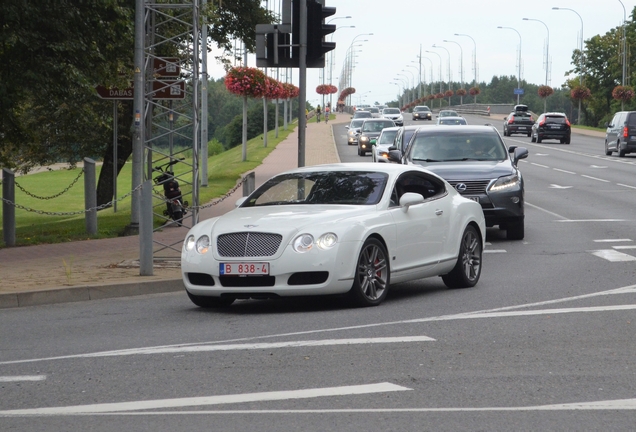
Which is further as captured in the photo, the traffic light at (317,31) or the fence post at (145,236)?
the traffic light at (317,31)

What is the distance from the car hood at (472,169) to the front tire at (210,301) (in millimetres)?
7234

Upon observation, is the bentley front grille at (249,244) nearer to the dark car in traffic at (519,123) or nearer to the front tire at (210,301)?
the front tire at (210,301)

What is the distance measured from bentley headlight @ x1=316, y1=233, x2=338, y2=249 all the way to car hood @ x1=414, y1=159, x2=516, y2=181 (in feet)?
24.8

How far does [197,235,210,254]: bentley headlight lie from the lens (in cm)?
1071

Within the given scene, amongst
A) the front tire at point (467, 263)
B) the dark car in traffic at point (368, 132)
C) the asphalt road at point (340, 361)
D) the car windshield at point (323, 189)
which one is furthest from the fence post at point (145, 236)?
the dark car in traffic at point (368, 132)

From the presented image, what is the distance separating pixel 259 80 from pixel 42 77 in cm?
2835

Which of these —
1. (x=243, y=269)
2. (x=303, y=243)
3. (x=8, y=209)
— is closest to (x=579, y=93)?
(x=8, y=209)

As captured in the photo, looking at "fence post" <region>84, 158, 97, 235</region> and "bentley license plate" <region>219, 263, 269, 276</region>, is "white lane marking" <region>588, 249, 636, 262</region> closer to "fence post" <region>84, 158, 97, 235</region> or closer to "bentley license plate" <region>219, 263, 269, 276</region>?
"bentley license plate" <region>219, 263, 269, 276</region>

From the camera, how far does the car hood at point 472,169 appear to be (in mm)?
17891

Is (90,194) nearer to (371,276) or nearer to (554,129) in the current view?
(371,276)

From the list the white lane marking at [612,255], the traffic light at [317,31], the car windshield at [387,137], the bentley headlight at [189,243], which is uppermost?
the traffic light at [317,31]

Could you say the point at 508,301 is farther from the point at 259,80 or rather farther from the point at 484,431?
the point at 259,80

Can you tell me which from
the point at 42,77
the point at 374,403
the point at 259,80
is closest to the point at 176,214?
the point at 42,77

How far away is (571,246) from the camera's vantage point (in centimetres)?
1725
